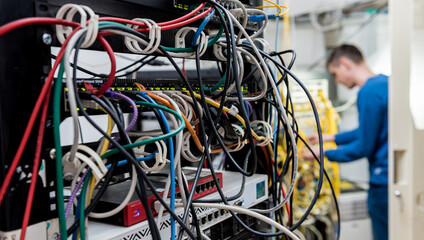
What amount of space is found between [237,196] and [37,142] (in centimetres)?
41

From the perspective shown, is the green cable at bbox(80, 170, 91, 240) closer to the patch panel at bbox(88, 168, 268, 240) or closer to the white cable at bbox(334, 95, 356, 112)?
the patch panel at bbox(88, 168, 268, 240)

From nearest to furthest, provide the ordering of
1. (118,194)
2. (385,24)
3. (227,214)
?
1. (118,194)
2. (227,214)
3. (385,24)

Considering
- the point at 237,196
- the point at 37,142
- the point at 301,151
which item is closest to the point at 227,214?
the point at 237,196

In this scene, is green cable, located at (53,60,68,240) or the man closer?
green cable, located at (53,60,68,240)

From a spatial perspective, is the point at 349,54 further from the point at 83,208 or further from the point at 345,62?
the point at 83,208

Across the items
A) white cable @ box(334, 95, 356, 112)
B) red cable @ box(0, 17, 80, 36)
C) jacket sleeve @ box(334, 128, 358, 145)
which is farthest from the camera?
white cable @ box(334, 95, 356, 112)

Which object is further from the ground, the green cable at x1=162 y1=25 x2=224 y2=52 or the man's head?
the man's head

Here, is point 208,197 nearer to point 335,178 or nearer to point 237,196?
point 237,196

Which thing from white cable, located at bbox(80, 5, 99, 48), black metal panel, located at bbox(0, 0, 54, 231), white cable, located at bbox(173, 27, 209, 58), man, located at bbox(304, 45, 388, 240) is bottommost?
man, located at bbox(304, 45, 388, 240)

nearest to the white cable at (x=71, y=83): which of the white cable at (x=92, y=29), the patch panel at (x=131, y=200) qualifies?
the white cable at (x=92, y=29)

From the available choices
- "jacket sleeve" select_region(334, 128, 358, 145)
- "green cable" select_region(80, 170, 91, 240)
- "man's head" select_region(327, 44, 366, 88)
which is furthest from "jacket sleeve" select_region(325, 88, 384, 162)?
"green cable" select_region(80, 170, 91, 240)

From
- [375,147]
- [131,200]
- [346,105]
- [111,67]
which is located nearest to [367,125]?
[375,147]

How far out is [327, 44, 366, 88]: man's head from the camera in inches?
91.0

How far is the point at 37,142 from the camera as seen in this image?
0.43 metres
